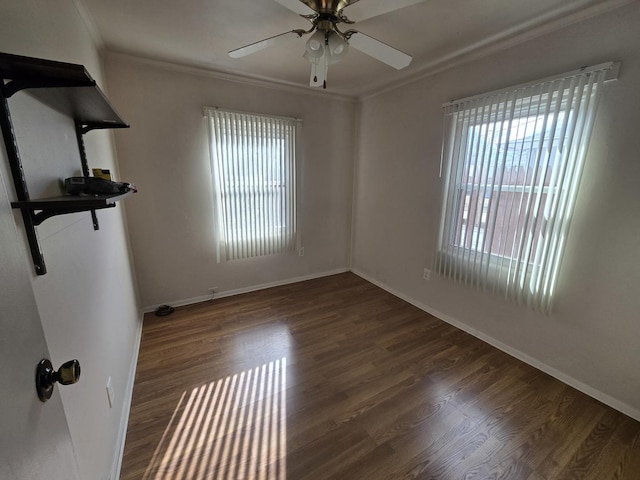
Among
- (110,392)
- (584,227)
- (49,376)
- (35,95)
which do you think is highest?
(35,95)

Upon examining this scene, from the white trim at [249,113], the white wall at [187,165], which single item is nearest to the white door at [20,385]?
the white wall at [187,165]

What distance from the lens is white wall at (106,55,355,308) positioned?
2.45 m

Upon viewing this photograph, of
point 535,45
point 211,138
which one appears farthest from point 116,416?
point 535,45

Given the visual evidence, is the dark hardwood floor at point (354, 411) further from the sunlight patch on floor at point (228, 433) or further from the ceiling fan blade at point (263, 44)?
the ceiling fan blade at point (263, 44)

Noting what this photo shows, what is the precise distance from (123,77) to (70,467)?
282 cm

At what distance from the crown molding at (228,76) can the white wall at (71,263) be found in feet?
2.25

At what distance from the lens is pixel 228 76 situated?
272 centimetres

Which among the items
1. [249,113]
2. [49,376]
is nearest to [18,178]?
[49,376]

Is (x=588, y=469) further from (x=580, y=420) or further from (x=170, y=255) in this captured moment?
(x=170, y=255)

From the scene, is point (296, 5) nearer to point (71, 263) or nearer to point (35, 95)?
point (35, 95)

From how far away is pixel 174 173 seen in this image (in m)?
2.66

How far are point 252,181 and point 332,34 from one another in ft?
6.09

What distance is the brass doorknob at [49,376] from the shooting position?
1.80ft

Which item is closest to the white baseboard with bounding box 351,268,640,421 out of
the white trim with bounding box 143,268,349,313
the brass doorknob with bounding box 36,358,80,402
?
the white trim with bounding box 143,268,349,313
